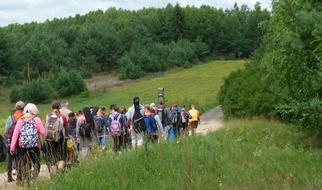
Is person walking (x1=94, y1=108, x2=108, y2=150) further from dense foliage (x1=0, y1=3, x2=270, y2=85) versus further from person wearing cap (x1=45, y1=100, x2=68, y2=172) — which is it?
dense foliage (x1=0, y1=3, x2=270, y2=85)

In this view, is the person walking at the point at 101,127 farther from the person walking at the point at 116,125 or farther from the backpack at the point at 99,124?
the person walking at the point at 116,125

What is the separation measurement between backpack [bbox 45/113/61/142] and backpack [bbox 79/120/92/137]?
1516 mm

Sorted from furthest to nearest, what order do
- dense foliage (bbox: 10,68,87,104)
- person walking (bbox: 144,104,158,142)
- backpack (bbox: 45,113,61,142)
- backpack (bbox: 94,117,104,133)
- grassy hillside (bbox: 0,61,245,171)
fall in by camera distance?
dense foliage (bbox: 10,68,87,104) < grassy hillside (bbox: 0,61,245,171) < person walking (bbox: 144,104,158,142) < backpack (bbox: 94,117,104,133) < backpack (bbox: 45,113,61,142)

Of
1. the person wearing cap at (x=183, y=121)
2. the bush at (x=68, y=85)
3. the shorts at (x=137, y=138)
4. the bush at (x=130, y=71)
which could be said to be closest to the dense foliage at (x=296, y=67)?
the shorts at (x=137, y=138)

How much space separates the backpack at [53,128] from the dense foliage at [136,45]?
80.5m

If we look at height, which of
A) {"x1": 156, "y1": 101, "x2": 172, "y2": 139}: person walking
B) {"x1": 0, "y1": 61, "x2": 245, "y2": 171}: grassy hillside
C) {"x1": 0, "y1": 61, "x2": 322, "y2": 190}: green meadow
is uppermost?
{"x1": 0, "y1": 61, "x2": 322, "y2": 190}: green meadow

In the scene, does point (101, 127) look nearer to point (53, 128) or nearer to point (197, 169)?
point (53, 128)

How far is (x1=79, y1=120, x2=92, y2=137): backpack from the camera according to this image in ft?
39.0

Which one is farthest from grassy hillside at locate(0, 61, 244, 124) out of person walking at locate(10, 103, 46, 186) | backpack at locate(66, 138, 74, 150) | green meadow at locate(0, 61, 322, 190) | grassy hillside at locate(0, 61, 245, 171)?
person walking at locate(10, 103, 46, 186)

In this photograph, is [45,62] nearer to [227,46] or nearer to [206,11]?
[227,46]

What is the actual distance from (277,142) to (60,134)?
5821mm

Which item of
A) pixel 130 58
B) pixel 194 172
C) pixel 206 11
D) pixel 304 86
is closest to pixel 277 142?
pixel 304 86

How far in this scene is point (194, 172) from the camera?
8578 millimetres

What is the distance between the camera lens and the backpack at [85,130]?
39.0 feet
